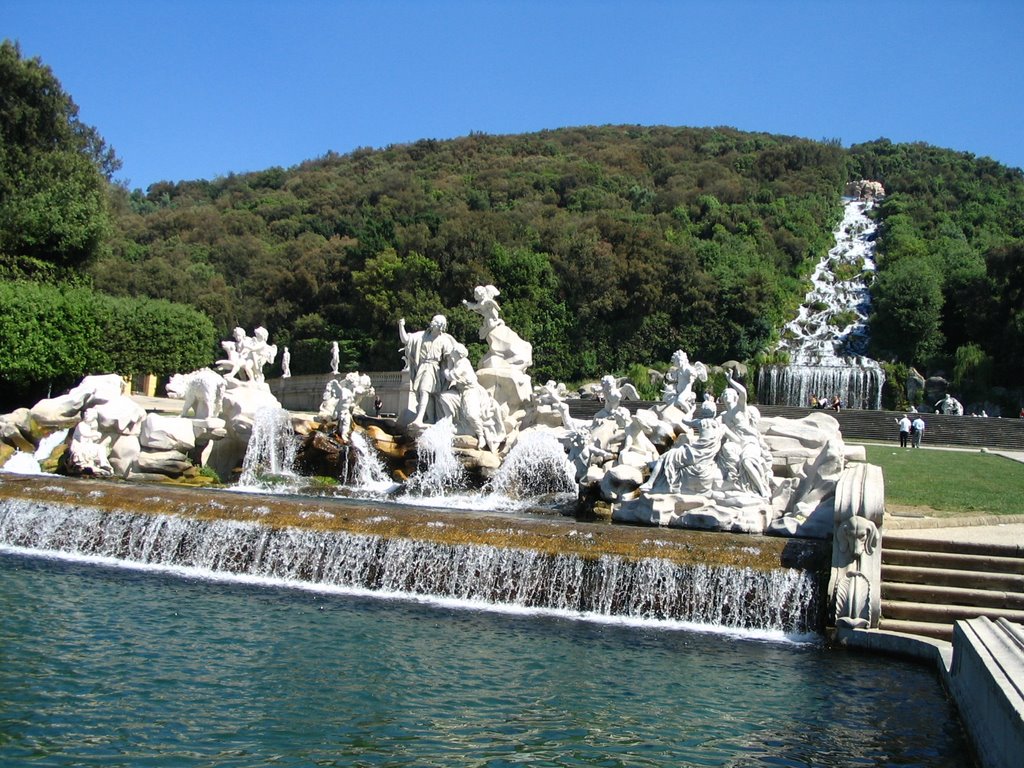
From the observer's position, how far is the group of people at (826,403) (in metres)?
37.5

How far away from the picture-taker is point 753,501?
1327 centimetres

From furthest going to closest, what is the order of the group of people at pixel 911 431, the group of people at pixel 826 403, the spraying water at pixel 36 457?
the group of people at pixel 826 403
the group of people at pixel 911 431
the spraying water at pixel 36 457

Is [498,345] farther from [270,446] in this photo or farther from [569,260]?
[569,260]

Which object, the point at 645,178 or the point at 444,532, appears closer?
the point at 444,532

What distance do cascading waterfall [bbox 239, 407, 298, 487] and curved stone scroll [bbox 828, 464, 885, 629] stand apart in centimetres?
1245

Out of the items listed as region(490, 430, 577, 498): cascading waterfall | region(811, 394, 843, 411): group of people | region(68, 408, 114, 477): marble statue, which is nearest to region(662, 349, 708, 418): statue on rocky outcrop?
region(490, 430, 577, 498): cascading waterfall

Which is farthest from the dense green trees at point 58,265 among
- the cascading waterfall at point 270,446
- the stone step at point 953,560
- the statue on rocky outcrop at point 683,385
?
the stone step at point 953,560

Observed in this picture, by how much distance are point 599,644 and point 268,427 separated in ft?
39.3

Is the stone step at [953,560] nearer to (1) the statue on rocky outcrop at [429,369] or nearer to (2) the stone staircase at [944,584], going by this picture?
(2) the stone staircase at [944,584]

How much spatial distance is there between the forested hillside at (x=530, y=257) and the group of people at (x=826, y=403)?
35.2 ft

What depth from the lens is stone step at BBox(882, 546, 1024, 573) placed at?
10422 millimetres

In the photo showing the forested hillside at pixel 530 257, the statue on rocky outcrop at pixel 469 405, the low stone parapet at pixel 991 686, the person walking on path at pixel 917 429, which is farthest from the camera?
the forested hillside at pixel 530 257

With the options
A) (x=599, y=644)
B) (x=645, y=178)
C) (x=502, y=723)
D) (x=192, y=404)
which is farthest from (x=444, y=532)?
(x=645, y=178)

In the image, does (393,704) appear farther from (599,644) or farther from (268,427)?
(268,427)
